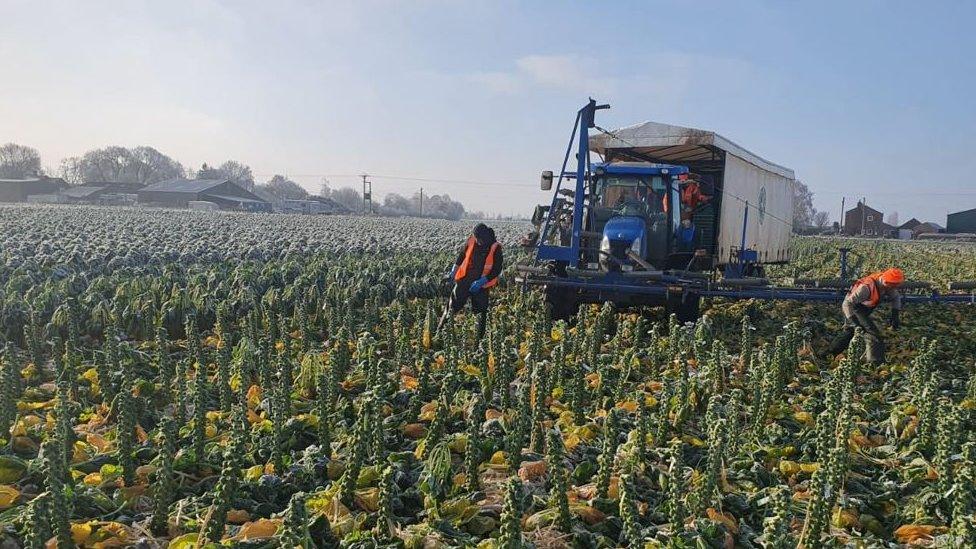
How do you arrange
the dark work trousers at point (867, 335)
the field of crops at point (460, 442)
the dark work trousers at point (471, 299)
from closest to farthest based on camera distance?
the field of crops at point (460, 442) < the dark work trousers at point (867, 335) < the dark work trousers at point (471, 299)

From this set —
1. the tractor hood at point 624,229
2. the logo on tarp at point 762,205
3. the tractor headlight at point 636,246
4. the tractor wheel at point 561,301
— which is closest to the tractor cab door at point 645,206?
the tractor hood at point 624,229

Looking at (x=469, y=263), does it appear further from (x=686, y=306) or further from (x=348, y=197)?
(x=348, y=197)

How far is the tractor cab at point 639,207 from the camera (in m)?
10.3

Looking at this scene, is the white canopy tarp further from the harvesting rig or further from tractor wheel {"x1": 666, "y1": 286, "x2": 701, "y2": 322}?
tractor wheel {"x1": 666, "y1": 286, "x2": 701, "y2": 322}

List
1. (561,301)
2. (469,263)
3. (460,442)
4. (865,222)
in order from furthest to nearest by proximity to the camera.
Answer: (865,222)
(561,301)
(469,263)
(460,442)

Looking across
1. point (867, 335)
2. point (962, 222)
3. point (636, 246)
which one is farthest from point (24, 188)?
point (962, 222)

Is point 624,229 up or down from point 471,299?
up

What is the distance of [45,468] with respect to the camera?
3.16m

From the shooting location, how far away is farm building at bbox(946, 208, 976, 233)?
2788 inches

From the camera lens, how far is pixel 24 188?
81.9 meters

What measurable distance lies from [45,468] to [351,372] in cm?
363

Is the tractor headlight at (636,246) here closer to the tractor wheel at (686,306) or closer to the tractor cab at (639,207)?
the tractor cab at (639,207)

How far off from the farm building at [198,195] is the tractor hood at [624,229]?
71544mm

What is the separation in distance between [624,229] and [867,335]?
3650mm
